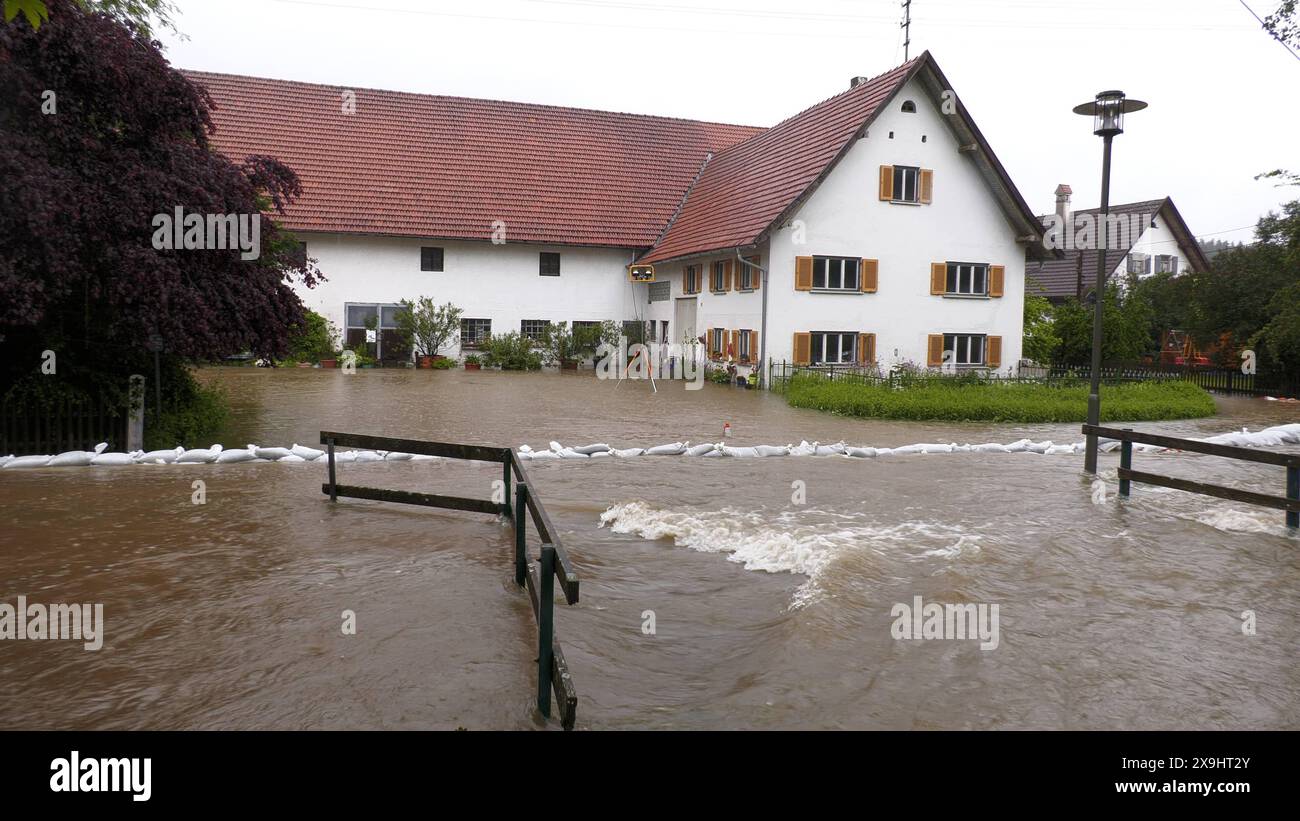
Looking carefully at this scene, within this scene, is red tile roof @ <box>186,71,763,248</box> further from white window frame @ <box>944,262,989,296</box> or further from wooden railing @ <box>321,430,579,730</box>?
wooden railing @ <box>321,430,579,730</box>

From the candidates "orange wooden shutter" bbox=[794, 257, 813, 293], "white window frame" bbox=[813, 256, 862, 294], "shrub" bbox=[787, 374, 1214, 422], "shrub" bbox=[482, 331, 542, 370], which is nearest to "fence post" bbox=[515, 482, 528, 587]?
"shrub" bbox=[787, 374, 1214, 422]

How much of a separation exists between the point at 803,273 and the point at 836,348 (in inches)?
98.2

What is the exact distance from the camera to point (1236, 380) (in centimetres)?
3228

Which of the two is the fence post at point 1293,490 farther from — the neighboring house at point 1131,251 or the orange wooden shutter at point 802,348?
the neighboring house at point 1131,251

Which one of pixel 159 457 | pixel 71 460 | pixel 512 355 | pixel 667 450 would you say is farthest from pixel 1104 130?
pixel 512 355

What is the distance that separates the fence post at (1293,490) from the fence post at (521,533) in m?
8.30

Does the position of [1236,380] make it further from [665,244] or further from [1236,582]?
[1236,582]

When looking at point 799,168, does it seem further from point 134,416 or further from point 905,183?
point 134,416

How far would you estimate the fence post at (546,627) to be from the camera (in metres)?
5.30

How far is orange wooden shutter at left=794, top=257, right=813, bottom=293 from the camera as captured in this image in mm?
28516

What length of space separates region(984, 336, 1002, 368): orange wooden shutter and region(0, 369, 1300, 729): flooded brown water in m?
16.8

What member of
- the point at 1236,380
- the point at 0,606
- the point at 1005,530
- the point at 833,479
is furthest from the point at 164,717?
the point at 1236,380

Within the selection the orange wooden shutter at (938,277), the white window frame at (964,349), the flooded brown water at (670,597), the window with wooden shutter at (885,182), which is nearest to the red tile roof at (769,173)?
the window with wooden shutter at (885,182)

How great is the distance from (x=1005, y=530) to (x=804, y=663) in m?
4.83
